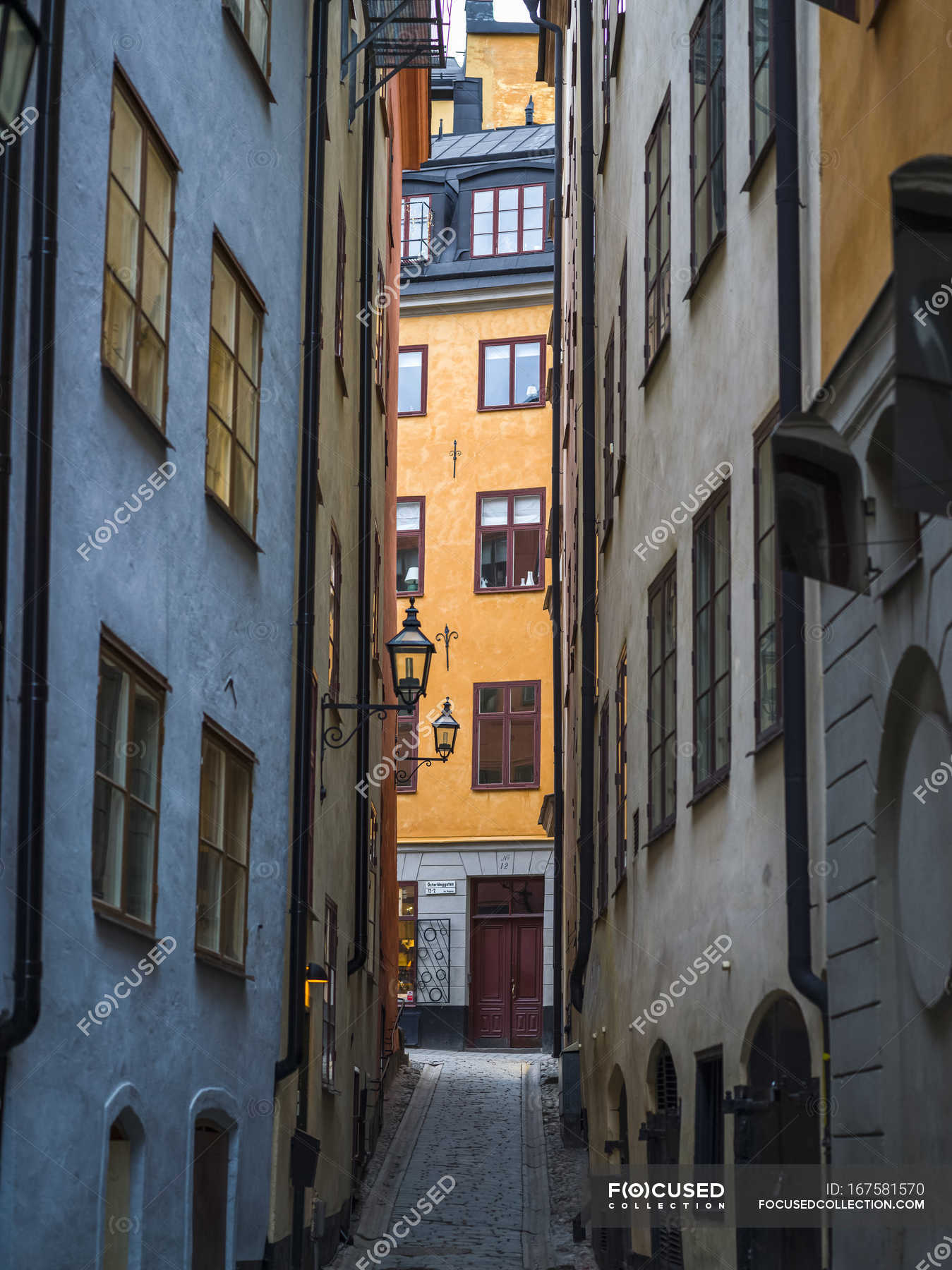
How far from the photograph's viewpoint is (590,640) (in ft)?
57.3

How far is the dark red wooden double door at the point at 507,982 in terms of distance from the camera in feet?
101

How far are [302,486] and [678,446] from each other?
2.89m

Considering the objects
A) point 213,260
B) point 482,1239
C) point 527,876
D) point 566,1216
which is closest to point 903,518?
point 213,260

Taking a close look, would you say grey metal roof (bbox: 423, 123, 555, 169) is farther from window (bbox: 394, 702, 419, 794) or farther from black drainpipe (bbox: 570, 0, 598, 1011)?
black drainpipe (bbox: 570, 0, 598, 1011)

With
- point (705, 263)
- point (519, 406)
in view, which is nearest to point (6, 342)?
point (705, 263)

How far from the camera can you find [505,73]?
37.8 meters

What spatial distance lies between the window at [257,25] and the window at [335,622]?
410cm

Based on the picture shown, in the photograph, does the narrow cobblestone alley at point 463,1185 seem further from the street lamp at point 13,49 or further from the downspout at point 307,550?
the street lamp at point 13,49

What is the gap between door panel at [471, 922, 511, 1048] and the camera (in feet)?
101

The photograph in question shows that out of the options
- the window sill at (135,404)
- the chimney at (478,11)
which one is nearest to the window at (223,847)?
the window sill at (135,404)

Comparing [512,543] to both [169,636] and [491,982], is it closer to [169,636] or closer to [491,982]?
[491,982]

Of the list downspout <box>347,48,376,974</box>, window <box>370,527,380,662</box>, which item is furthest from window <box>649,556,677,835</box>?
window <box>370,527,380,662</box>

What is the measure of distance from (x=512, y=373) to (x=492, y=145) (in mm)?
5491

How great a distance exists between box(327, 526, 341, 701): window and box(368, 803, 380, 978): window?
3.66 m
